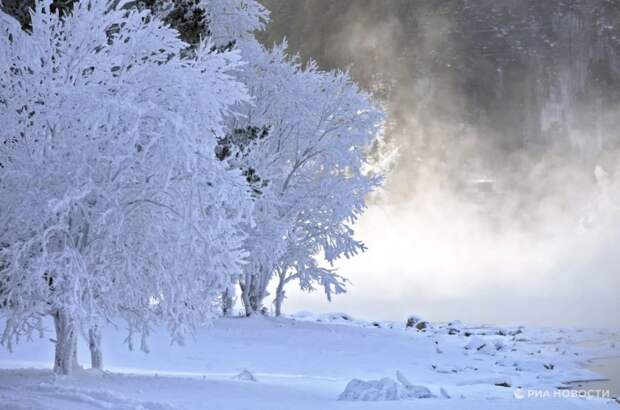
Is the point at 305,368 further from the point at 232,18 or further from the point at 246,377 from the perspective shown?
the point at 232,18

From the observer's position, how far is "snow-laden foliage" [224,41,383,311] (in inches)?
1122

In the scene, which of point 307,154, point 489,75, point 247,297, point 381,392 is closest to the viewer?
point 381,392

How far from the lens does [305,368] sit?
21453 mm

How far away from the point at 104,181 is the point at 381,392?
4.81 metres

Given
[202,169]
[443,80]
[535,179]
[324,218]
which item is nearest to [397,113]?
Result: [443,80]

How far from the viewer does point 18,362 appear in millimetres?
19484

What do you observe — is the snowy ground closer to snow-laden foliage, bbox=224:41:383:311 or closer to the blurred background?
snow-laden foliage, bbox=224:41:383:311

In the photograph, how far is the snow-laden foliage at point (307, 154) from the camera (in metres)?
28.5

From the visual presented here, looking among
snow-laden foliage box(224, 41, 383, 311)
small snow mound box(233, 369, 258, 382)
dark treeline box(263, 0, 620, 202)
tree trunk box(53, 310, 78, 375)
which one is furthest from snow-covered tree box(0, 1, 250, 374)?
dark treeline box(263, 0, 620, 202)

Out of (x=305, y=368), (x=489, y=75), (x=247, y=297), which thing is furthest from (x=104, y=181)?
(x=489, y=75)

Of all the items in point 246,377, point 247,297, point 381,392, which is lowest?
point 381,392

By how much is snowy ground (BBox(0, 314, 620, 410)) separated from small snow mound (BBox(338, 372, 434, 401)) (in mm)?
264

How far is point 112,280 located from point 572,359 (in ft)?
46.4

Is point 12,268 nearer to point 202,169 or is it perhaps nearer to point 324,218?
point 202,169
